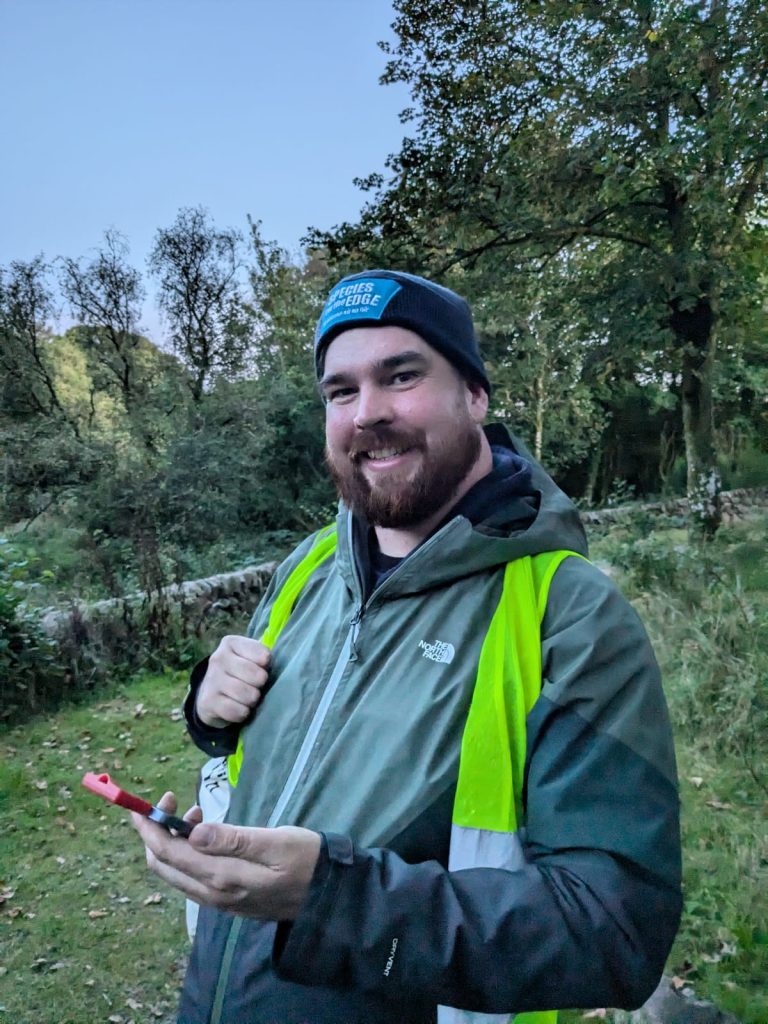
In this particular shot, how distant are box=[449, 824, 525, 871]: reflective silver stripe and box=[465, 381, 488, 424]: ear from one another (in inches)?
40.5

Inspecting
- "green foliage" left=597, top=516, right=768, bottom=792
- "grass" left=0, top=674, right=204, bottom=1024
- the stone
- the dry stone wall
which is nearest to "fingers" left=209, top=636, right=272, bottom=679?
the stone

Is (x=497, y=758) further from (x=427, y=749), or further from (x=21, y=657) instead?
(x=21, y=657)

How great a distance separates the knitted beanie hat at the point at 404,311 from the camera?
1780 millimetres

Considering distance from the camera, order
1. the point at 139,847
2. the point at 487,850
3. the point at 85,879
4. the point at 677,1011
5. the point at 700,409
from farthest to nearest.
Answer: the point at 700,409 < the point at 139,847 < the point at 85,879 < the point at 677,1011 < the point at 487,850

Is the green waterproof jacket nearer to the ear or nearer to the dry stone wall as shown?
the ear

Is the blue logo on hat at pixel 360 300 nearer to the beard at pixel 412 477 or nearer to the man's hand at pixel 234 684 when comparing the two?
the beard at pixel 412 477

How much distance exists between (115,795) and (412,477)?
0.95 meters

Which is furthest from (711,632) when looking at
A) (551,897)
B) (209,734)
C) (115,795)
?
(115,795)

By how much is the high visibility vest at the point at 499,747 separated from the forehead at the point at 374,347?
0.68 meters

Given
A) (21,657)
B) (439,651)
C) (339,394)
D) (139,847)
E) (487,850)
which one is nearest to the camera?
(487,850)

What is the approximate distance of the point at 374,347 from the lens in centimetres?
178

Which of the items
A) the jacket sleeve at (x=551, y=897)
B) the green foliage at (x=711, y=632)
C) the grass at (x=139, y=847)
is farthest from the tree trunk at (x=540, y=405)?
the jacket sleeve at (x=551, y=897)

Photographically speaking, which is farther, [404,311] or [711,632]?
[711,632]

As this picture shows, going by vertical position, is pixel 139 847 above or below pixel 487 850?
below
